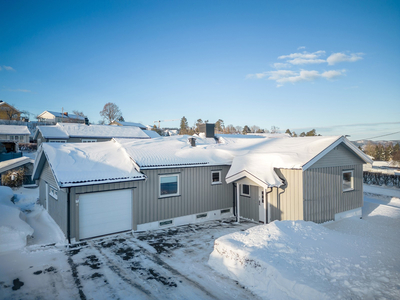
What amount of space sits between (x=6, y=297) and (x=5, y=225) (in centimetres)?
429

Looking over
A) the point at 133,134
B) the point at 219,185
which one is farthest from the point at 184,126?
the point at 219,185

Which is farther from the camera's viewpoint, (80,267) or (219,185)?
(219,185)

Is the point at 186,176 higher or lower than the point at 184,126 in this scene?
lower

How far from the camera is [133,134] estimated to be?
35.2m

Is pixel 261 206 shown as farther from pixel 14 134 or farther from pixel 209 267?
pixel 14 134

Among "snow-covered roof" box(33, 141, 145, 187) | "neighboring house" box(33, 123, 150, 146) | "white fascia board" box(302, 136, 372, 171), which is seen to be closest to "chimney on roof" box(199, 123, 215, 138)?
"snow-covered roof" box(33, 141, 145, 187)

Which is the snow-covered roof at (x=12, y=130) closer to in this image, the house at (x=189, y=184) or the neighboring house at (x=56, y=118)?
the neighboring house at (x=56, y=118)

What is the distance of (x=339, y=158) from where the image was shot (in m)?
12.5

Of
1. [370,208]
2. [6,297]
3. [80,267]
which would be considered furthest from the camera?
[370,208]

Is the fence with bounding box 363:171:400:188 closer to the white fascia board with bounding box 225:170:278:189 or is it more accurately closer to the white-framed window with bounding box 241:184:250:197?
the white-framed window with bounding box 241:184:250:197

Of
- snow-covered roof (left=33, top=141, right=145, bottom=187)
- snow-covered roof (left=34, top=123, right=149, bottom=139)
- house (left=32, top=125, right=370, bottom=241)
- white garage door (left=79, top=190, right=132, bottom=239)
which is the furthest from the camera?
snow-covered roof (left=34, top=123, right=149, bottom=139)

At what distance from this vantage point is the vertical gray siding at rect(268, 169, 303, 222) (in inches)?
436

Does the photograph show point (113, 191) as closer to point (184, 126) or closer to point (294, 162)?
point (294, 162)

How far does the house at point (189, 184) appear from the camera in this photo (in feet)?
33.7
